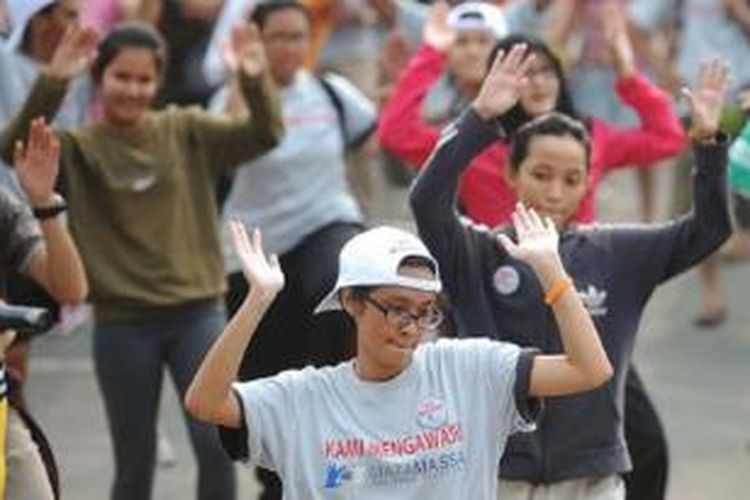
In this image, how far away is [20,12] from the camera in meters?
6.26

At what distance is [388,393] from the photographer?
411 centimetres

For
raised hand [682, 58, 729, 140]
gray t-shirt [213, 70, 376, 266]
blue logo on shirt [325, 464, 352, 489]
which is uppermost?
raised hand [682, 58, 729, 140]

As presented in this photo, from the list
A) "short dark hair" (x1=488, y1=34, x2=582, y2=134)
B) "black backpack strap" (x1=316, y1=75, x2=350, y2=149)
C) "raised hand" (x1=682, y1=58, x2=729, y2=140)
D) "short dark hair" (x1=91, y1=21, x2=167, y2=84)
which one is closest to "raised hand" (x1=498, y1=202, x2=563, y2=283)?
"raised hand" (x1=682, y1=58, x2=729, y2=140)

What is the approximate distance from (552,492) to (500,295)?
0.49 metres

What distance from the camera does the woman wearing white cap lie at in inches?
160

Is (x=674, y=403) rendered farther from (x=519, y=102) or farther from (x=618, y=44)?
(x=519, y=102)

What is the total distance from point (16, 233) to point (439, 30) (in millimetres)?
1890

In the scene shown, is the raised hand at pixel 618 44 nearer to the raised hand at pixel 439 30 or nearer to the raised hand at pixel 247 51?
the raised hand at pixel 439 30

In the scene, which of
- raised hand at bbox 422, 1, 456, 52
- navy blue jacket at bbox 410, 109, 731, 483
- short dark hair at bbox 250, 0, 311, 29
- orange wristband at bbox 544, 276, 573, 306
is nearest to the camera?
orange wristband at bbox 544, 276, 573, 306

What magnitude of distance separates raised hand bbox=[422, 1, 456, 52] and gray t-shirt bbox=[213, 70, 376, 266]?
0.72m

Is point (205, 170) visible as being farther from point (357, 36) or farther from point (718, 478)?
point (357, 36)

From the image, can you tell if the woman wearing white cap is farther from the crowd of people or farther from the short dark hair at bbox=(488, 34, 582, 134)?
the short dark hair at bbox=(488, 34, 582, 134)

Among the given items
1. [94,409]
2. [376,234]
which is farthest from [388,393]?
[94,409]

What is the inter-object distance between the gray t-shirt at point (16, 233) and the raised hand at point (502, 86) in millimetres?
1113
